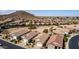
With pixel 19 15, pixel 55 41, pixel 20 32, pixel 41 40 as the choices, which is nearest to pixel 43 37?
pixel 41 40

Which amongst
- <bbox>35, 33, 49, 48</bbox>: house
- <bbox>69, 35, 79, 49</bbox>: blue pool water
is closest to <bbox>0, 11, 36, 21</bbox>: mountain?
<bbox>35, 33, 49, 48</bbox>: house

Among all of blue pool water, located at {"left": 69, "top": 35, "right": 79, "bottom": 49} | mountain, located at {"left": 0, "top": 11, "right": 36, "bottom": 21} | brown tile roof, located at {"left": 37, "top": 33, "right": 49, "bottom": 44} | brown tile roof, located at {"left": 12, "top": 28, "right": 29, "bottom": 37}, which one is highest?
mountain, located at {"left": 0, "top": 11, "right": 36, "bottom": 21}

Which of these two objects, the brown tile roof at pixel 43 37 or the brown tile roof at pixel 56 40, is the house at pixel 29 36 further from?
the brown tile roof at pixel 56 40

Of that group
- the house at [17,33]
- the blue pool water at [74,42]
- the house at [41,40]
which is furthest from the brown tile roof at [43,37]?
the blue pool water at [74,42]

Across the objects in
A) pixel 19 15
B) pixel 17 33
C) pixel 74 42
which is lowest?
Result: pixel 74 42

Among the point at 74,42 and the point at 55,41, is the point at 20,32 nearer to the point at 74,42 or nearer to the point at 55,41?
the point at 55,41

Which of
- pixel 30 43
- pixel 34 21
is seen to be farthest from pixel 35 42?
pixel 34 21

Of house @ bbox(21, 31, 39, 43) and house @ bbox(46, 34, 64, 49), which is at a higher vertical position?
house @ bbox(21, 31, 39, 43)

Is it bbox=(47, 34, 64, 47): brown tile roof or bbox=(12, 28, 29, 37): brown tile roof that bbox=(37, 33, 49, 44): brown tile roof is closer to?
bbox=(47, 34, 64, 47): brown tile roof
